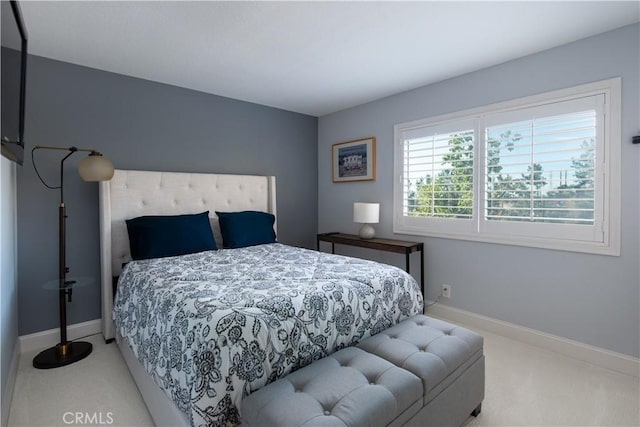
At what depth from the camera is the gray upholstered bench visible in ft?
4.00

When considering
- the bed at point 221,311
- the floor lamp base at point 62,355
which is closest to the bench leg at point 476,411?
the bed at point 221,311

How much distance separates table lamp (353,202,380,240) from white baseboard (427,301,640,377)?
3.39 feet

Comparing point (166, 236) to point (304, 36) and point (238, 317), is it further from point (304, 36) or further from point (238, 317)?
point (304, 36)

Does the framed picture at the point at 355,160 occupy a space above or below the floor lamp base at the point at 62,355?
above

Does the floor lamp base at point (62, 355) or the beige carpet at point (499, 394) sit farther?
the floor lamp base at point (62, 355)

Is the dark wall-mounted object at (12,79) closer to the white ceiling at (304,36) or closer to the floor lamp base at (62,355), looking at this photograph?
the white ceiling at (304,36)

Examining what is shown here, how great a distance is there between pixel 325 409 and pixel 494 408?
4.13ft

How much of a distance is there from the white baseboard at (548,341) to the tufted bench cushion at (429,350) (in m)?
1.25

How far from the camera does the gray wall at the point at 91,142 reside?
264cm

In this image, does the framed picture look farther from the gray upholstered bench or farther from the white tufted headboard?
the gray upholstered bench

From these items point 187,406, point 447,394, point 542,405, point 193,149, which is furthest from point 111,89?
point 542,405

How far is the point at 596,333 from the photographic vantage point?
2412mm

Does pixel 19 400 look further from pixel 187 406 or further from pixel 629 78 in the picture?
pixel 629 78

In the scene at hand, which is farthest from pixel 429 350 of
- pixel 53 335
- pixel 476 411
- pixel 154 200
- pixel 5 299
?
pixel 53 335
